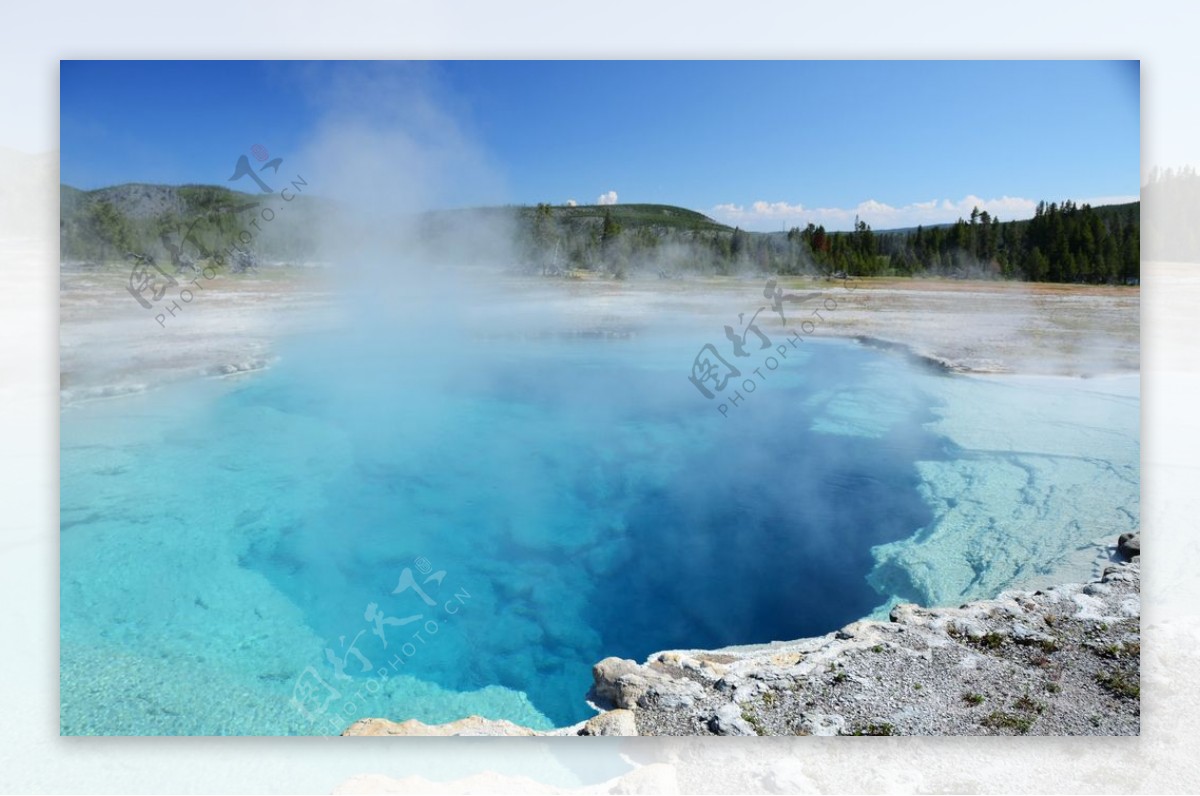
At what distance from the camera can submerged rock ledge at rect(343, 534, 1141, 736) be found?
3.04m

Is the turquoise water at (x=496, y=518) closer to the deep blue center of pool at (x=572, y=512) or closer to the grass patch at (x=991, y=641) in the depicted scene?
the deep blue center of pool at (x=572, y=512)

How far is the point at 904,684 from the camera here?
10.2 feet

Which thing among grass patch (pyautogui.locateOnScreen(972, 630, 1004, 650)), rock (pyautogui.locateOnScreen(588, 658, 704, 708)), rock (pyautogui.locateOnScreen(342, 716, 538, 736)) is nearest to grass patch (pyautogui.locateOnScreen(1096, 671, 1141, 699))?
grass patch (pyautogui.locateOnScreen(972, 630, 1004, 650))

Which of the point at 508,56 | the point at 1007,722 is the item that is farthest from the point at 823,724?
the point at 508,56

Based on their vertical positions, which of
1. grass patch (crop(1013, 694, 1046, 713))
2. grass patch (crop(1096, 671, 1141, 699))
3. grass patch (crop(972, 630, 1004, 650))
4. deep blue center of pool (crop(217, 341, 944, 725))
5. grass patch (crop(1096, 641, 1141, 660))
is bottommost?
grass patch (crop(1013, 694, 1046, 713))

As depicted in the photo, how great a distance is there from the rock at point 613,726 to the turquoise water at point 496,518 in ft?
0.37

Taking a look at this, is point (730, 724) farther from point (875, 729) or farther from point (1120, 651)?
point (1120, 651)

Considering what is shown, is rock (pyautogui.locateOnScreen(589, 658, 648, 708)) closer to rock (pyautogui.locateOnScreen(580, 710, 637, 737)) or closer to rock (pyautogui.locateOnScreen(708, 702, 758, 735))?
rock (pyautogui.locateOnScreen(580, 710, 637, 737))

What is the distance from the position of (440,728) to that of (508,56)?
332 centimetres

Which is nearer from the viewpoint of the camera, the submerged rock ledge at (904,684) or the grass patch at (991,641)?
the submerged rock ledge at (904,684)

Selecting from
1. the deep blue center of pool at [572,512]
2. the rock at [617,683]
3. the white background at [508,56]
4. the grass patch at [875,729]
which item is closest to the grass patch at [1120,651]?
the white background at [508,56]

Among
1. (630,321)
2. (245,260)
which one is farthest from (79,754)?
(630,321)

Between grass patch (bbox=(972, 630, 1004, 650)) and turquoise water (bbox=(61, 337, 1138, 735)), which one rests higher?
turquoise water (bbox=(61, 337, 1138, 735))

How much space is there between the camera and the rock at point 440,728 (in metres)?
3.05
